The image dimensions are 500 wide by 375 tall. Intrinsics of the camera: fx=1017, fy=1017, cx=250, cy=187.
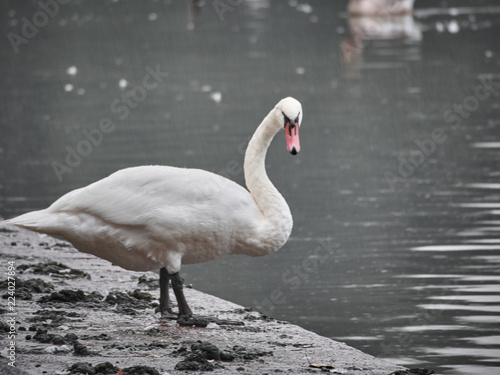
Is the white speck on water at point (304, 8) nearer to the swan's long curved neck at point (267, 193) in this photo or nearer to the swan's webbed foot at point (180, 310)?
the swan's long curved neck at point (267, 193)

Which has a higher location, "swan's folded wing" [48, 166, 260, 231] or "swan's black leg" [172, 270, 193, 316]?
"swan's folded wing" [48, 166, 260, 231]

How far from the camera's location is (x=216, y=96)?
1961 cm

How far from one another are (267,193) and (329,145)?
7.40 m

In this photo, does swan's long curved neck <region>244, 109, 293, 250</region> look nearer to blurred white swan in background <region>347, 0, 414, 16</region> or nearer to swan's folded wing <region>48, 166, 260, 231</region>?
swan's folded wing <region>48, 166, 260, 231</region>

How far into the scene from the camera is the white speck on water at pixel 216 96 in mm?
19297

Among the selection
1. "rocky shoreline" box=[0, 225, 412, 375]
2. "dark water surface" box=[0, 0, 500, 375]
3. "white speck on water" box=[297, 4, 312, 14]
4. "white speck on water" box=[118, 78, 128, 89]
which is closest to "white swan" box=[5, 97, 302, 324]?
"rocky shoreline" box=[0, 225, 412, 375]

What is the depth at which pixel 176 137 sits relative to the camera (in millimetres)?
15859

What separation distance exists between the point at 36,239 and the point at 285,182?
142 inches

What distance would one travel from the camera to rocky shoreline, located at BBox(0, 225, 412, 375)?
6.02 metres

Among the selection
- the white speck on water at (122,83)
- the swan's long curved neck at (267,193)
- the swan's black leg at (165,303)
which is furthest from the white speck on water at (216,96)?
the swan's black leg at (165,303)

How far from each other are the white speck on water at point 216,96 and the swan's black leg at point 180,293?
1214 centimetres

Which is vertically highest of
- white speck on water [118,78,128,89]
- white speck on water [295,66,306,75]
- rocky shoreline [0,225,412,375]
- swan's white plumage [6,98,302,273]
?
white speck on water [295,66,306,75]

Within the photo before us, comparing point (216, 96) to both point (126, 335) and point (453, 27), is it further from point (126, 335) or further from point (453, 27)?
point (453, 27)

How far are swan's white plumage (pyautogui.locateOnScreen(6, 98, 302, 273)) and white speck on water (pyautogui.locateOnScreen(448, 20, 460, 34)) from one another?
919 inches
